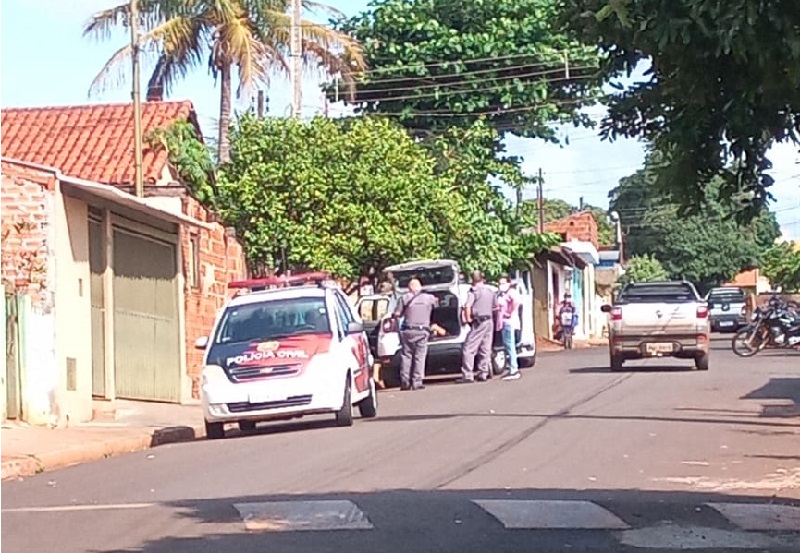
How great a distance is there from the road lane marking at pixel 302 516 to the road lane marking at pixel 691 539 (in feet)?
5.66

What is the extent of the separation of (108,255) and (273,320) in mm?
4792

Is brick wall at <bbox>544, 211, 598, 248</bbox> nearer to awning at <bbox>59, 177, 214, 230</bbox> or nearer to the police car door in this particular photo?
awning at <bbox>59, 177, 214, 230</bbox>

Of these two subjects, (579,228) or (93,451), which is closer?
(93,451)

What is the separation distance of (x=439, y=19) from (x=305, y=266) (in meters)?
16.1

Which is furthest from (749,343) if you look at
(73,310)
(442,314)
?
(73,310)

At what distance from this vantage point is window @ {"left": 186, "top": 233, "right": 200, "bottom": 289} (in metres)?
26.8

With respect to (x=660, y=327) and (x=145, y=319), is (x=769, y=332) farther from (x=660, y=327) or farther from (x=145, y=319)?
(x=145, y=319)

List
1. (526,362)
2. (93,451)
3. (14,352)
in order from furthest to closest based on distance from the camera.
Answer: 1. (526,362)
2. (14,352)
3. (93,451)

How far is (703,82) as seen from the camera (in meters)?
7.61

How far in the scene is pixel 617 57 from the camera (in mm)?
8031

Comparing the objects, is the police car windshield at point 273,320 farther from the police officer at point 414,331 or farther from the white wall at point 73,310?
the police officer at point 414,331

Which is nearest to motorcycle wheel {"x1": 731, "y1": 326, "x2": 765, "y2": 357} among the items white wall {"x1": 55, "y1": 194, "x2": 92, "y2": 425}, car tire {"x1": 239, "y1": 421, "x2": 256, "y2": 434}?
car tire {"x1": 239, "y1": 421, "x2": 256, "y2": 434}

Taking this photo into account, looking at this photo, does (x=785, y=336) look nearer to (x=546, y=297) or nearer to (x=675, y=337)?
(x=675, y=337)

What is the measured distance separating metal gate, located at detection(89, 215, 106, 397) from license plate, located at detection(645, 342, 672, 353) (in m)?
10.9
